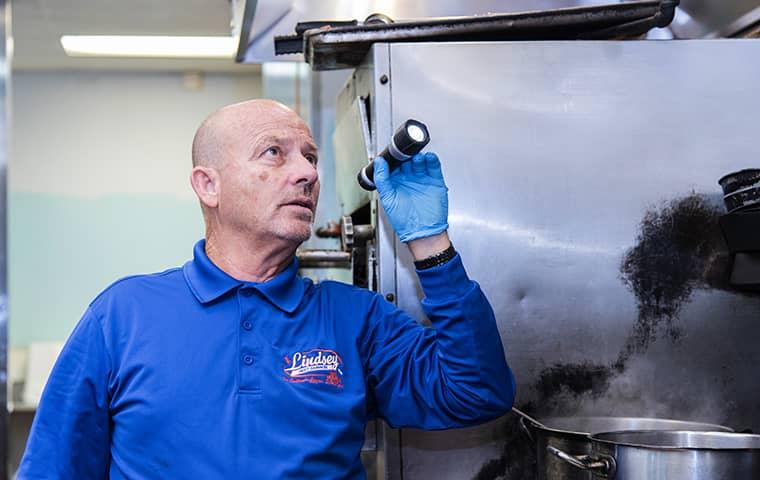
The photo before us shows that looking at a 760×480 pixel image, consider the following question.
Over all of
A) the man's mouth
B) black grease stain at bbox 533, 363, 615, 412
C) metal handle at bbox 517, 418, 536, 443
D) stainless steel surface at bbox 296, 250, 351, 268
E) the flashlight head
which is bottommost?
metal handle at bbox 517, 418, 536, 443

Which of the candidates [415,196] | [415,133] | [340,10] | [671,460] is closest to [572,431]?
[671,460]

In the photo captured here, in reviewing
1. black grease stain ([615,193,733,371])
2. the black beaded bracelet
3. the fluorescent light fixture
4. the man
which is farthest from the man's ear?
the fluorescent light fixture

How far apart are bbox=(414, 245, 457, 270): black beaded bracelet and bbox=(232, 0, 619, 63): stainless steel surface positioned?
112 cm

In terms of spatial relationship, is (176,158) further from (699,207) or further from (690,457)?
(690,457)

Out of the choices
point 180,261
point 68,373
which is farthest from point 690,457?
point 180,261

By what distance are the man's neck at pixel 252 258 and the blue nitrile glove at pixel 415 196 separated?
213 millimetres

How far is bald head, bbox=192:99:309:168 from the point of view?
1.69m

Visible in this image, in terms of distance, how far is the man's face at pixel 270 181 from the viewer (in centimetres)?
162

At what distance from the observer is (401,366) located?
64.5 inches

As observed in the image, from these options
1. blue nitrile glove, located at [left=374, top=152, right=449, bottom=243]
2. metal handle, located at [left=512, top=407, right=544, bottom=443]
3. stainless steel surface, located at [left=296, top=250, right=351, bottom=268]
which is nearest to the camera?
blue nitrile glove, located at [left=374, top=152, right=449, bottom=243]

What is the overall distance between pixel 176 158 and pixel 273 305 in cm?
407

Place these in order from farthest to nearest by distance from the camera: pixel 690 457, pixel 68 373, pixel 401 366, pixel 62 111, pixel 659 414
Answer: pixel 62 111 < pixel 659 414 < pixel 401 366 < pixel 68 373 < pixel 690 457

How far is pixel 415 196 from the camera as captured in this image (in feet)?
5.21

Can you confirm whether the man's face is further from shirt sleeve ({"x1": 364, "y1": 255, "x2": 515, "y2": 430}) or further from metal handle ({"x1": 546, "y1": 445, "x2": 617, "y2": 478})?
metal handle ({"x1": 546, "y1": 445, "x2": 617, "y2": 478})
